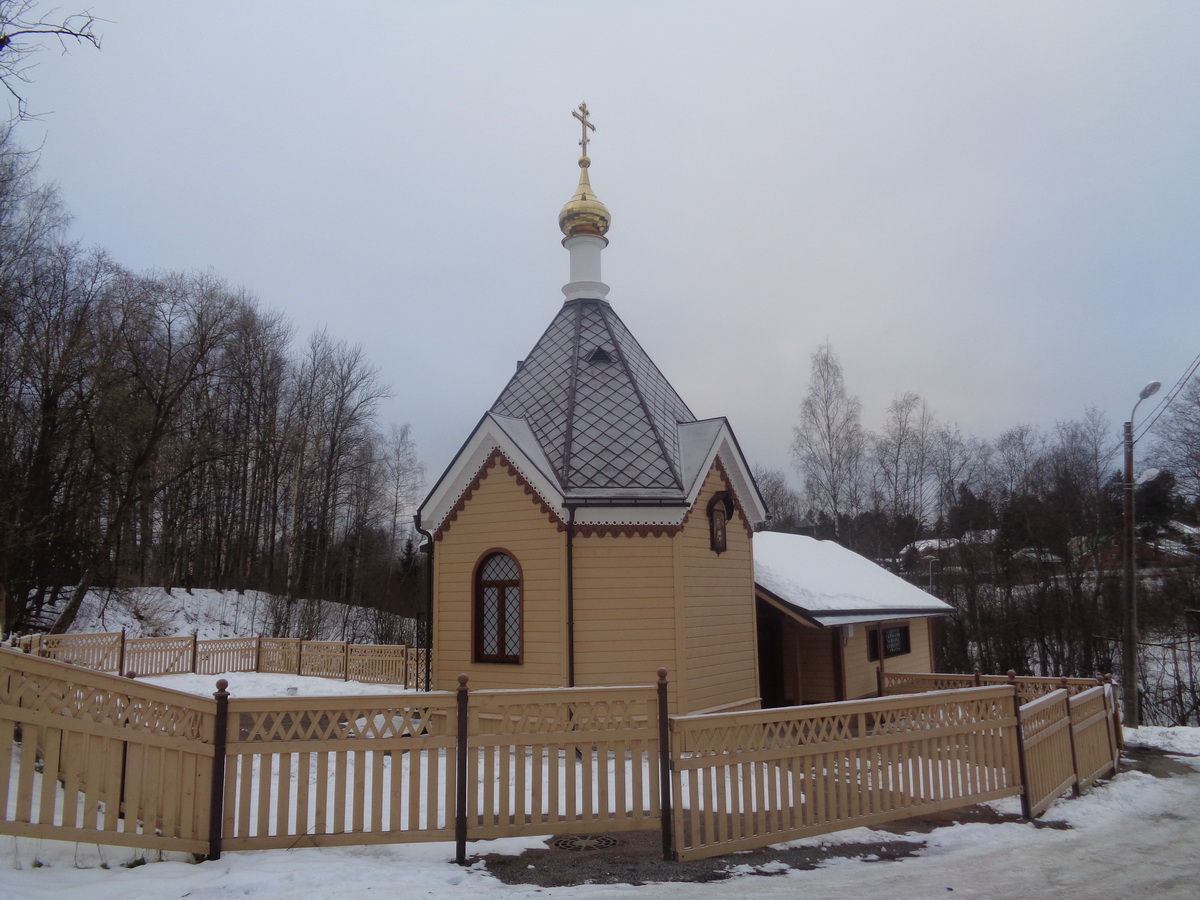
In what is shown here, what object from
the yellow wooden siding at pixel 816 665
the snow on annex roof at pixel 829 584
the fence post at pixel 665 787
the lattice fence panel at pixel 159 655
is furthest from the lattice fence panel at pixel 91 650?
the fence post at pixel 665 787

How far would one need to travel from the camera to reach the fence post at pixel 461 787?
17.3 ft

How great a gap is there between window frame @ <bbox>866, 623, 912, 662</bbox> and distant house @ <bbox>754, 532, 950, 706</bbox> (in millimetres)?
20

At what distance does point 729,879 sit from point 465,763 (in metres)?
2.05

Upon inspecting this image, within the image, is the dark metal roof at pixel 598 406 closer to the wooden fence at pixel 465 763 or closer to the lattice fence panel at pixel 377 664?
the wooden fence at pixel 465 763

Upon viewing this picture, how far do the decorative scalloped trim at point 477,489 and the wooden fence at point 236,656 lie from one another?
5174 mm

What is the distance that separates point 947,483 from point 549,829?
31.8 m

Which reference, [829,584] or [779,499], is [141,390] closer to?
[829,584]

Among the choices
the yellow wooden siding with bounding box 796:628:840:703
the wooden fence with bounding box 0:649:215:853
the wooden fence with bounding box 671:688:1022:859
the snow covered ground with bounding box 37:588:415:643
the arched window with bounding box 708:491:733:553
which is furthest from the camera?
the snow covered ground with bounding box 37:588:415:643

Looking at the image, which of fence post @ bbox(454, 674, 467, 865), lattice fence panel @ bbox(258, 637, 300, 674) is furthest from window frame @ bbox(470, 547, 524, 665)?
lattice fence panel @ bbox(258, 637, 300, 674)

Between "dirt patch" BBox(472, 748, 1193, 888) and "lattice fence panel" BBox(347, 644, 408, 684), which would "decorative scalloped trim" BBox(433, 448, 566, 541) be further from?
"lattice fence panel" BBox(347, 644, 408, 684)

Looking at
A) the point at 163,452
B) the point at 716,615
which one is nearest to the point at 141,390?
the point at 163,452

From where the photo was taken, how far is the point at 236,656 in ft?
60.7

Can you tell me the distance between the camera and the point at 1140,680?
2305 centimetres

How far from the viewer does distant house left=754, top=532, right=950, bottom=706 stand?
43.1ft
